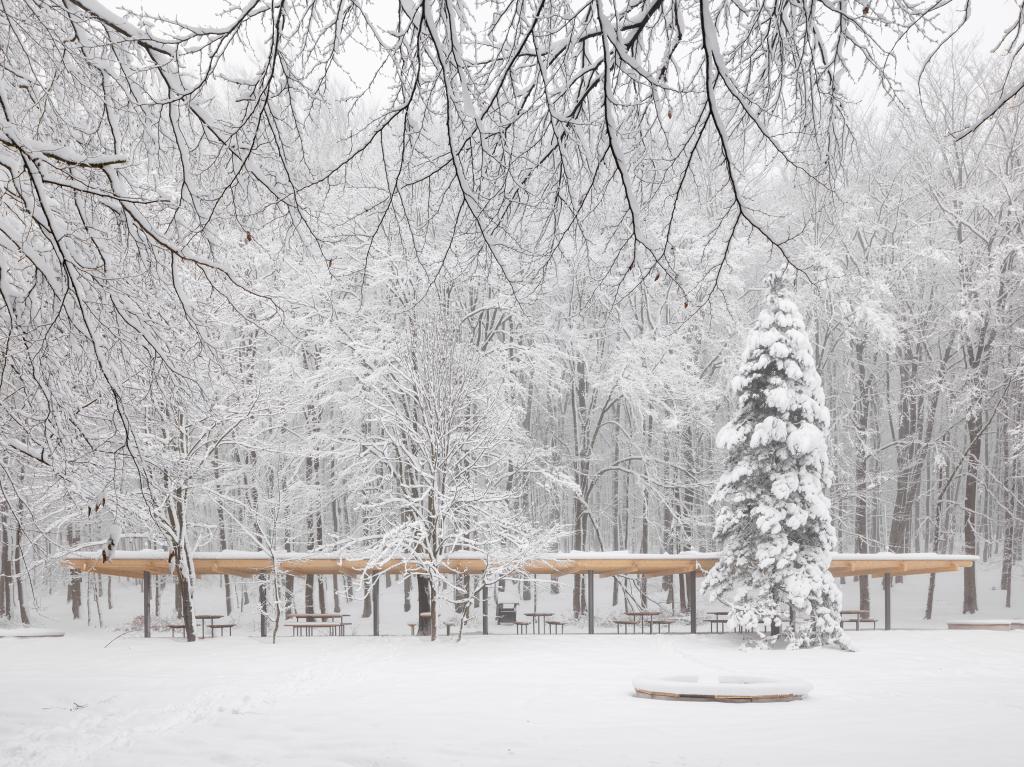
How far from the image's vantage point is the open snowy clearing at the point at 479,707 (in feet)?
28.2

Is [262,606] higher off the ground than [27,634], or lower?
higher

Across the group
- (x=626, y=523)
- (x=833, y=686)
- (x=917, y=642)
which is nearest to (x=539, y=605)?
(x=626, y=523)

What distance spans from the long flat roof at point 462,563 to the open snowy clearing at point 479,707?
6.30 ft

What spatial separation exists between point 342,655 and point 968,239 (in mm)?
20669

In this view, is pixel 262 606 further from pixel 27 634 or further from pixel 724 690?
pixel 724 690

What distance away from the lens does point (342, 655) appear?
58.2 feet

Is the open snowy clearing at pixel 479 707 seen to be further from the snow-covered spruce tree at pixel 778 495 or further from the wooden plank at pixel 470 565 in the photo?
the wooden plank at pixel 470 565

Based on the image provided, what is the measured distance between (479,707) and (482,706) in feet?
0.33

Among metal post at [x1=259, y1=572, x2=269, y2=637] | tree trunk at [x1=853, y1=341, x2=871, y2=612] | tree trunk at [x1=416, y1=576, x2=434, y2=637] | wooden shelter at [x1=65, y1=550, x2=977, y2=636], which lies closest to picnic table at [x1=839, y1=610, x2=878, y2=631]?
tree trunk at [x1=853, y1=341, x2=871, y2=612]

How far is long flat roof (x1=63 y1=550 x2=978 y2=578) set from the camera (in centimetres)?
2055

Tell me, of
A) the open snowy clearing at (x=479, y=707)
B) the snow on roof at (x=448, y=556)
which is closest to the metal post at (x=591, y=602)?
the snow on roof at (x=448, y=556)

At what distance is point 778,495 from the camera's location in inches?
749

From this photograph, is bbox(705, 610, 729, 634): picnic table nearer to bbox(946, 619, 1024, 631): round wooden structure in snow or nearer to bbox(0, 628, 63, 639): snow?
bbox(946, 619, 1024, 631): round wooden structure in snow

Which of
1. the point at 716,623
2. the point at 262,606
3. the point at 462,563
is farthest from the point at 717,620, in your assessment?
the point at 262,606
